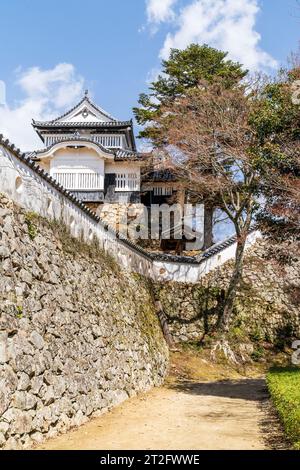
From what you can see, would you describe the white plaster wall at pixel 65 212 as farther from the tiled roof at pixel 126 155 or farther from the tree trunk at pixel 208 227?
the tiled roof at pixel 126 155

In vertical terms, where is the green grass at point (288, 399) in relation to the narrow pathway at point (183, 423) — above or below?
above

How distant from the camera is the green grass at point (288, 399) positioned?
292 inches

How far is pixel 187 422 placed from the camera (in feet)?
32.7

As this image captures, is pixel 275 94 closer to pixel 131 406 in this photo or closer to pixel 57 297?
pixel 57 297

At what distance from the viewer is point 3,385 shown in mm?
6672

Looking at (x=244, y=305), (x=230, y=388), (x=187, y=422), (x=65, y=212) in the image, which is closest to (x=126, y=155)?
(x=244, y=305)

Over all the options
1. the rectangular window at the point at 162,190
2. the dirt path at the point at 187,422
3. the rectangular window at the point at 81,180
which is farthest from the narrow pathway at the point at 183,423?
the rectangular window at the point at 81,180

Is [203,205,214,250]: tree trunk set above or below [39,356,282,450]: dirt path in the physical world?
above

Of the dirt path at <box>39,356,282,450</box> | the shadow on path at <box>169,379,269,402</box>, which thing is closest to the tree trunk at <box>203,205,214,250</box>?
the shadow on path at <box>169,379,269,402</box>

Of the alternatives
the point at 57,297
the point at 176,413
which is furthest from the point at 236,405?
the point at 57,297

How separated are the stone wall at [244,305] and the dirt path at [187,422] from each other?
3.78m

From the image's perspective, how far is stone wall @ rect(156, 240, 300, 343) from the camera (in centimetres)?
1862

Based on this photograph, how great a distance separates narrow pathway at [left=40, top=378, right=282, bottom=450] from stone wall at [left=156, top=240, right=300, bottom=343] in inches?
165

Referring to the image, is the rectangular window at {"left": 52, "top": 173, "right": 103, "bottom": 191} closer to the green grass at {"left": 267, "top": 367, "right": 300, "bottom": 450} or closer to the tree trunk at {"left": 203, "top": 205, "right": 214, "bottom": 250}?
the tree trunk at {"left": 203, "top": 205, "right": 214, "bottom": 250}
